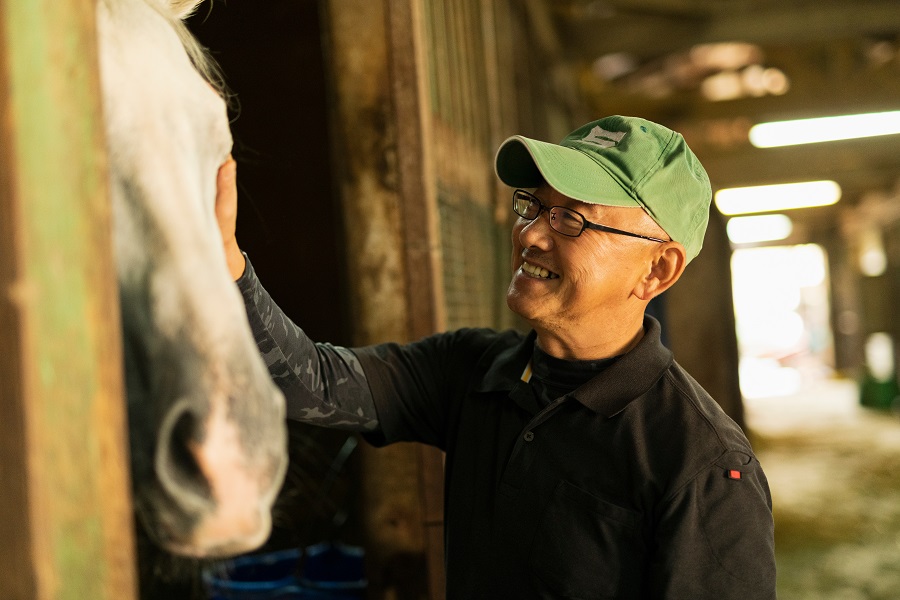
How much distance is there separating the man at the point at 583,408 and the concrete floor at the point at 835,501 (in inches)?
128

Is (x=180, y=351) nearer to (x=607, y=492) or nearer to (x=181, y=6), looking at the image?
(x=181, y=6)

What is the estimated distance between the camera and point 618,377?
142cm

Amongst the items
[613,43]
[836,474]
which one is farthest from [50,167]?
[836,474]

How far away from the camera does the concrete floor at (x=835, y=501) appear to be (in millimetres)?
4352

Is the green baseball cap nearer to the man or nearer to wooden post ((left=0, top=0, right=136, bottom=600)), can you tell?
the man

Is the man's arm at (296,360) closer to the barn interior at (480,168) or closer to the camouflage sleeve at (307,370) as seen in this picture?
the camouflage sleeve at (307,370)

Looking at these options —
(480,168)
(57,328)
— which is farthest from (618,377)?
(480,168)

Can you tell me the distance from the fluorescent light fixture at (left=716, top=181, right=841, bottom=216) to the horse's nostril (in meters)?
10.2

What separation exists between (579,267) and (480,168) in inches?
64.0

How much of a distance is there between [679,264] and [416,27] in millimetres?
904

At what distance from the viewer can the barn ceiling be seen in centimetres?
535

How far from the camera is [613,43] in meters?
5.48

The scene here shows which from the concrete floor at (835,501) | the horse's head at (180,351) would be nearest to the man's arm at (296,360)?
the horse's head at (180,351)

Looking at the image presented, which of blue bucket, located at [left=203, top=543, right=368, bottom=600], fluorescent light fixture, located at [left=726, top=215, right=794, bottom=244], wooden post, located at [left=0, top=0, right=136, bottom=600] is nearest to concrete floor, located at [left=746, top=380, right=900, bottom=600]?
blue bucket, located at [left=203, top=543, right=368, bottom=600]
